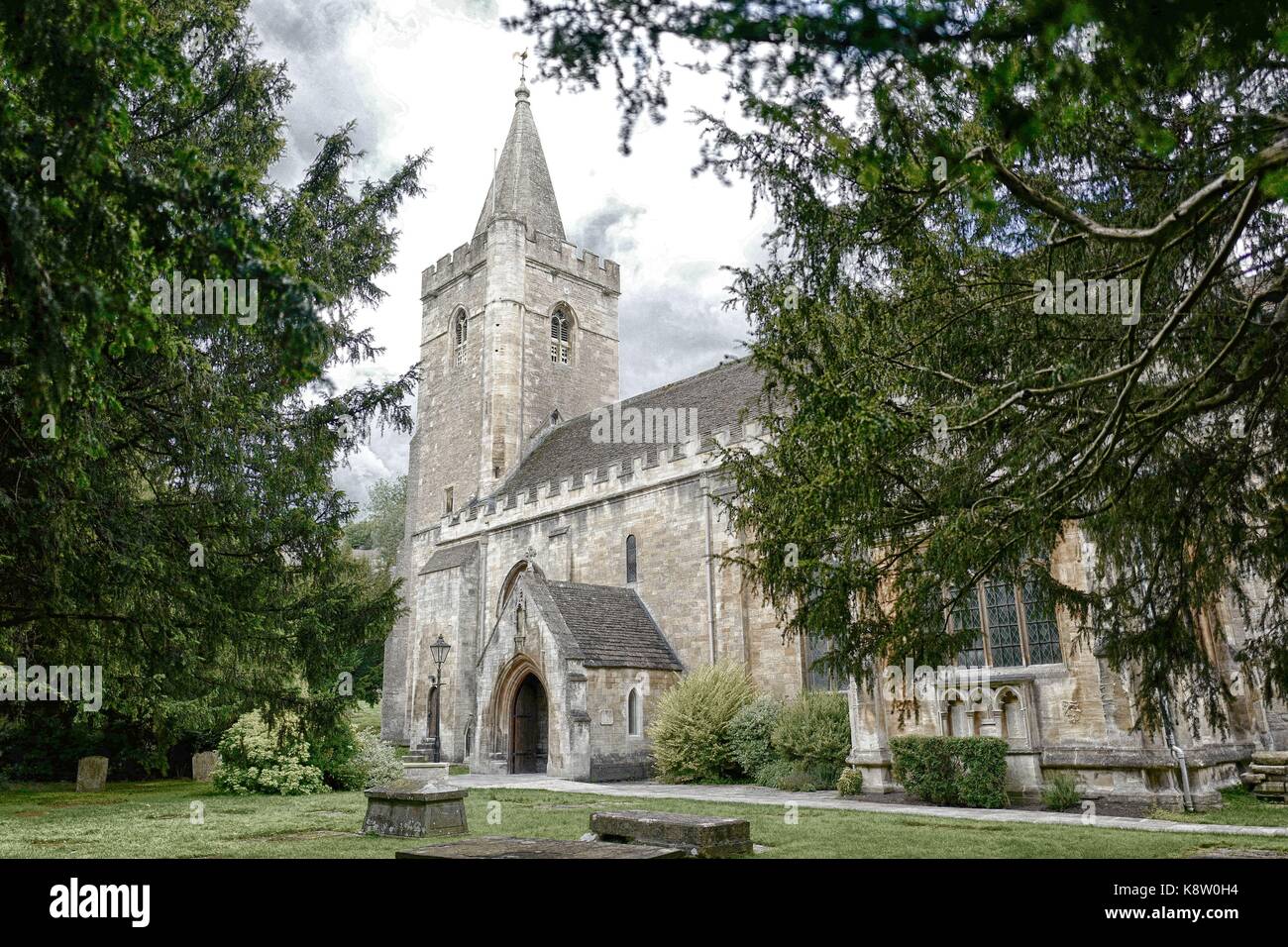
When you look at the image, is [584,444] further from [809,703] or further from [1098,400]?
[1098,400]

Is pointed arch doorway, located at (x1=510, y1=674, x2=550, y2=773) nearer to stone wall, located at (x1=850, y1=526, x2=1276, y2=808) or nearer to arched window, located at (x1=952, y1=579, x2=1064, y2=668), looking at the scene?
stone wall, located at (x1=850, y1=526, x2=1276, y2=808)

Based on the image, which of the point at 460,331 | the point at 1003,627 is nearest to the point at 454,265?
the point at 460,331

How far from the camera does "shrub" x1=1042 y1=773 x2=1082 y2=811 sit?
12.2m

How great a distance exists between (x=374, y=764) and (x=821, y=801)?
8.83m

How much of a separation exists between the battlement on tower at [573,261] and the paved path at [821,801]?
828 inches

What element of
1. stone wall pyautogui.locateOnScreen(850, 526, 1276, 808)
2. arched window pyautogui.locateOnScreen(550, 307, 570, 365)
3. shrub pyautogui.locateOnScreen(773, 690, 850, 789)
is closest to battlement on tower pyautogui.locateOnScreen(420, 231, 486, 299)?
arched window pyautogui.locateOnScreen(550, 307, 570, 365)

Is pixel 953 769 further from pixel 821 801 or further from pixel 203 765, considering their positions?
pixel 203 765

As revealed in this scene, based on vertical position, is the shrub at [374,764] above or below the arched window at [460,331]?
below

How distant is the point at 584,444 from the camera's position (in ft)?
98.7

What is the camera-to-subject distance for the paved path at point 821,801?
10.0 meters

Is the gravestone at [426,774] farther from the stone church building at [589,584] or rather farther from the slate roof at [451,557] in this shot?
the slate roof at [451,557]

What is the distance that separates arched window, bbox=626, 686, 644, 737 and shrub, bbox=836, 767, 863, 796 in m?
6.46

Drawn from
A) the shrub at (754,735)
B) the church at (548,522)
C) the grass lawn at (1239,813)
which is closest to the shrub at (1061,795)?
the grass lawn at (1239,813)
